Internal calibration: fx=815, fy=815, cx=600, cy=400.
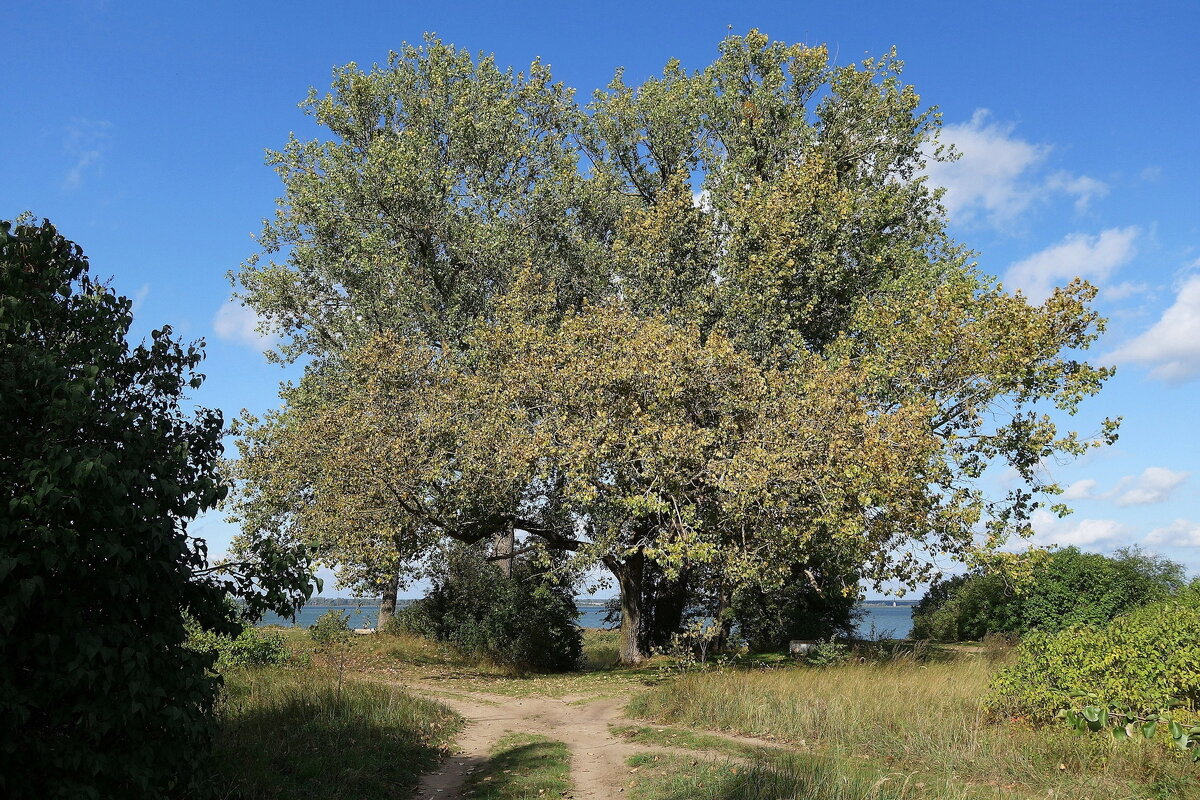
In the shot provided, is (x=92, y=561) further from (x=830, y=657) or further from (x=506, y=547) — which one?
(x=506, y=547)

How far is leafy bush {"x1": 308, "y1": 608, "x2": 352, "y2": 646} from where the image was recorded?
2456cm

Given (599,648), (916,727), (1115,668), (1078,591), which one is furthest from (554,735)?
(599,648)

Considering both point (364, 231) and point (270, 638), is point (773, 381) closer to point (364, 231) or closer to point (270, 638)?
point (270, 638)

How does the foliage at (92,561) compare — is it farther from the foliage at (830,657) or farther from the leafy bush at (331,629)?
the leafy bush at (331,629)

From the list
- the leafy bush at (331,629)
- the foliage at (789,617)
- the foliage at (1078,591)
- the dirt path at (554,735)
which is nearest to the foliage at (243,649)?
the dirt path at (554,735)

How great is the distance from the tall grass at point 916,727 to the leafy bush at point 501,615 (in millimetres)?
8475

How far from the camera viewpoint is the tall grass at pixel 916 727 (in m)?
9.60

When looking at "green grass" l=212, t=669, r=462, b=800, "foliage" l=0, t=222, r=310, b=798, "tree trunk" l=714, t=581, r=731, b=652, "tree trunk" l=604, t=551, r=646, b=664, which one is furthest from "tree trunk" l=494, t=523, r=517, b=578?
"foliage" l=0, t=222, r=310, b=798

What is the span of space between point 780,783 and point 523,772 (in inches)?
146

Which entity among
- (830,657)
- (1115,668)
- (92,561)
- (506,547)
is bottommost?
(830,657)

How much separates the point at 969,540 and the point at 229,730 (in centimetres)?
1598

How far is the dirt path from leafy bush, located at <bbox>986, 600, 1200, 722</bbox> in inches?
154

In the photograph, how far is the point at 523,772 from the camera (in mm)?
11062

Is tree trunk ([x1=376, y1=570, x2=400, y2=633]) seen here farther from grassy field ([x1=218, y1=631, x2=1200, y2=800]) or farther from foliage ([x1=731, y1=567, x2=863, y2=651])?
grassy field ([x1=218, y1=631, x2=1200, y2=800])
